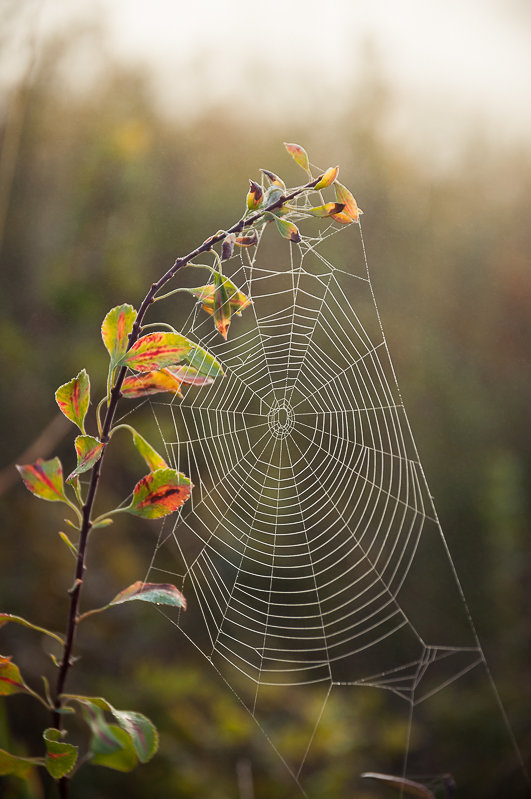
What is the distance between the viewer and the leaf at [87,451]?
653 millimetres

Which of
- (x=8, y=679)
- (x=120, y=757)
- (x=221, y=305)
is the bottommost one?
(x=120, y=757)

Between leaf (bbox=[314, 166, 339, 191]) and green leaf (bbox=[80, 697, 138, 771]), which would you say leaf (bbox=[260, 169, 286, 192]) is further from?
green leaf (bbox=[80, 697, 138, 771])

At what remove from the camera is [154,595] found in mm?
729

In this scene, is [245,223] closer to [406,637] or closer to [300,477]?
[300,477]

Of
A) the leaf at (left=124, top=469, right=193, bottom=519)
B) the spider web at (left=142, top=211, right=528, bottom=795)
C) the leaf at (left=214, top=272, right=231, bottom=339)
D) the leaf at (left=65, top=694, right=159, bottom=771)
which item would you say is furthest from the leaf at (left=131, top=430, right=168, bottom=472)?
the spider web at (left=142, top=211, right=528, bottom=795)

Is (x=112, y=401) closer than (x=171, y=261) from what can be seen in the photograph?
Yes

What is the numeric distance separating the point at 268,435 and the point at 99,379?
92 cm

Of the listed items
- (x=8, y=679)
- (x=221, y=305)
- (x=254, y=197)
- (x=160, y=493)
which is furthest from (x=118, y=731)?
(x=254, y=197)

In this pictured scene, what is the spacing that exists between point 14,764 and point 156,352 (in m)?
0.51

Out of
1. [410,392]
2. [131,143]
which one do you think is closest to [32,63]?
[131,143]

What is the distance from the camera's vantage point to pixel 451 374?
12.3 feet

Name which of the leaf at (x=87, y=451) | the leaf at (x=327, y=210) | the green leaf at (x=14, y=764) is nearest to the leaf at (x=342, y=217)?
the leaf at (x=327, y=210)

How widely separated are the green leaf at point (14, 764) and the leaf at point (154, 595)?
0.69 ft

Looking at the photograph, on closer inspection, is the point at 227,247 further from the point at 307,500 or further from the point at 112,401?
the point at 307,500
